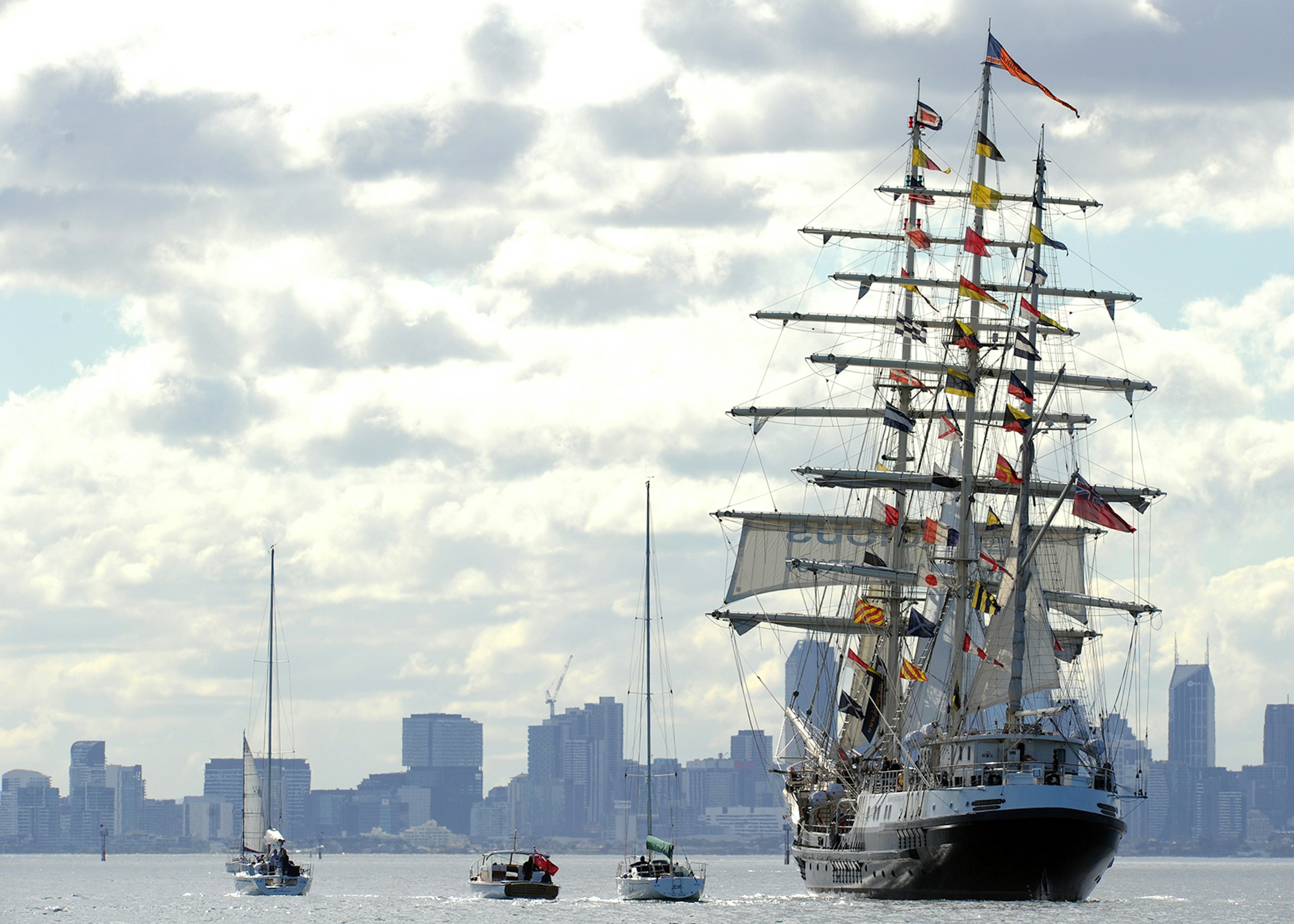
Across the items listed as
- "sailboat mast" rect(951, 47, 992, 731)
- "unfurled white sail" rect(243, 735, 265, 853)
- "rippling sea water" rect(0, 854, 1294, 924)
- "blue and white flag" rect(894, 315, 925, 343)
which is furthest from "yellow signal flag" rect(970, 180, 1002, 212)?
"unfurled white sail" rect(243, 735, 265, 853)

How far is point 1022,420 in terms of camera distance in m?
93.7

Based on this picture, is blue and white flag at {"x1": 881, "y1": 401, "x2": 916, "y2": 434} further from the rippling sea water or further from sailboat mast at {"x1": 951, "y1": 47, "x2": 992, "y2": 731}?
the rippling sea water

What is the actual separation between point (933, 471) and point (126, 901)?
228 ft

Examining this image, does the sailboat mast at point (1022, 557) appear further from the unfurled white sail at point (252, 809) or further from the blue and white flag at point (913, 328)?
the unfurled white sail at point (252, 809)

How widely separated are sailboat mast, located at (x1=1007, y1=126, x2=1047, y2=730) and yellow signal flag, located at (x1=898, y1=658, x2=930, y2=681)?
25.5 feet

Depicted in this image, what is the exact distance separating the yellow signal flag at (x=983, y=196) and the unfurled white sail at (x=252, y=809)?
203ft

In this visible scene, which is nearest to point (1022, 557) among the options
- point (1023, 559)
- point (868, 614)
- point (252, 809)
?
point (1023, 559)

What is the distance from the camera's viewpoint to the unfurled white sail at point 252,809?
444 ft

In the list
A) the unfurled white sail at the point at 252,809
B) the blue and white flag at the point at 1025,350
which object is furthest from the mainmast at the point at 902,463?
the unfurled white sail at the point at 252,809

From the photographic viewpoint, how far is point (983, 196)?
334 ft

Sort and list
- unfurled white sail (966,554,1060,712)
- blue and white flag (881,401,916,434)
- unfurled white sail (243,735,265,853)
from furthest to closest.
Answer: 1. unfurled white sail (243,735,265,853)
2. blue and white flag (881,401,916,434)
3. unfurled white sail (966,554,1060,712)

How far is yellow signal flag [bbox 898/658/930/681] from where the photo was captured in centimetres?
10006

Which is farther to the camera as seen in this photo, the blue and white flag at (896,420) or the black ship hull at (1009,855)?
the blue and white flag at (896,420)

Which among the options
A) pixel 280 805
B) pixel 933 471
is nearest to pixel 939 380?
pixel 933 471
